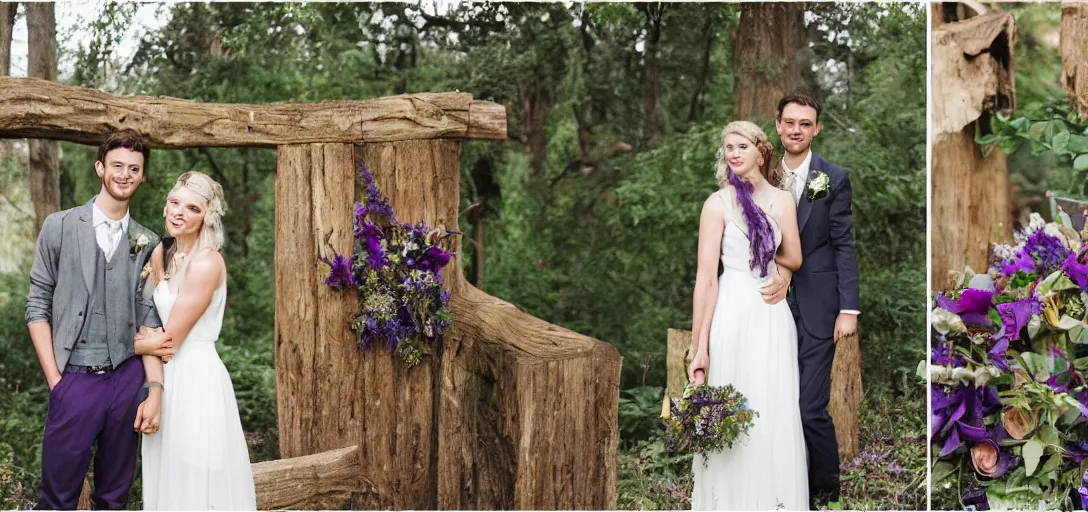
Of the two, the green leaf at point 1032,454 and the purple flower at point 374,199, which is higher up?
the purple flower at point 374,199

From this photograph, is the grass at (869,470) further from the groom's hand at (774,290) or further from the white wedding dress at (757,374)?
the groom's hand at (774,290)

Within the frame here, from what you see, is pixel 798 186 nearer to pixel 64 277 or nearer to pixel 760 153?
pixel 760 153

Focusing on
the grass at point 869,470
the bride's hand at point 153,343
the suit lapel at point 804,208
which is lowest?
the grass at point 869,470

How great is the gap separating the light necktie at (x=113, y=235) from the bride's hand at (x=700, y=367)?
98.1 inches

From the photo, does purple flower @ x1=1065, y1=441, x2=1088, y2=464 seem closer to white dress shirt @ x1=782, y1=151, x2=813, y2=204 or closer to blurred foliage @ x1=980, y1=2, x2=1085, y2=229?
white dress shirt @ x1=782, y1=151, x2=813, y2=204

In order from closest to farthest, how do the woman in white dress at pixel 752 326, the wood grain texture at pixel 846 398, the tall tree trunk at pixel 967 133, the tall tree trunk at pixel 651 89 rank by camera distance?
the woman in white dress at pixel 752 326 < the tall tree trunk at pixel 967 133 < the wood grain texture at pixel 846 398 < the tall tree trunk at pixel 651 89

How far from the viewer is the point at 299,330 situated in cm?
497

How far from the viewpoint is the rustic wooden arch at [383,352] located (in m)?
4.61

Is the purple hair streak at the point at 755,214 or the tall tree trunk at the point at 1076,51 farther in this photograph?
the tall tree trunk at the point at 1076,51

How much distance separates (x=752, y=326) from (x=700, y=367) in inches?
11.2

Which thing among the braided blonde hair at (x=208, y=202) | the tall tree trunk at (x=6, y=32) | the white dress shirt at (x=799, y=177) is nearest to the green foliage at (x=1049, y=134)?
the white dress shirt at (x=799, y=177)

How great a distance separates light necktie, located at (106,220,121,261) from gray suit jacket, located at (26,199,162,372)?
0.9 inches

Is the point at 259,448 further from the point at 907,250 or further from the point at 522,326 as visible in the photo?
the point at 907,250

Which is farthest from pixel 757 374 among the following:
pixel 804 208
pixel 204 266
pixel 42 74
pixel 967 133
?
pixel 42 74
